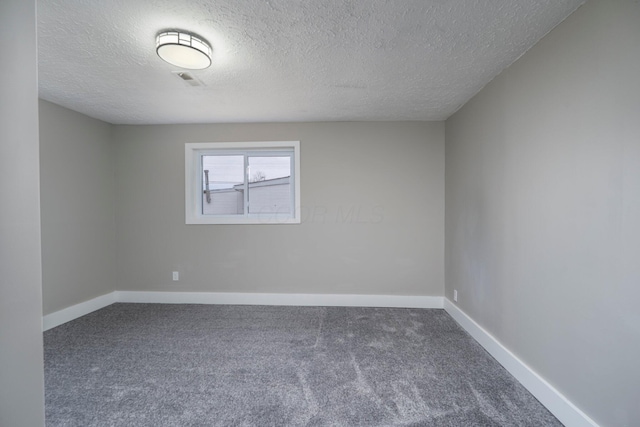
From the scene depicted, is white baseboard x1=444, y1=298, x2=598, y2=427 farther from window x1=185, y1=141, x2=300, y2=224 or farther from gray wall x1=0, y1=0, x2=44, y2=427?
gray wall x1=0, y1=0, x2=44, y2=427

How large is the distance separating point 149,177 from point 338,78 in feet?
9.29

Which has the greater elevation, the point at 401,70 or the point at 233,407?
the point at 401,70

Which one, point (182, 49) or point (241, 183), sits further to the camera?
point (241, 183)

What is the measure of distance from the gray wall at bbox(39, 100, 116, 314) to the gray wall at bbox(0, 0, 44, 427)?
2605 mm

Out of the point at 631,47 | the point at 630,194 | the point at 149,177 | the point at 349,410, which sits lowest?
the point at 349,410

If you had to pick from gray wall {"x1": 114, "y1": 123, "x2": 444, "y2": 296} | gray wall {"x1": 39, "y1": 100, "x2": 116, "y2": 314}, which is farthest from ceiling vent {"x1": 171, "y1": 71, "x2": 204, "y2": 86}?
gray wall {"x1": 39, "y1": 100, "x2": 116, "y2": 314}

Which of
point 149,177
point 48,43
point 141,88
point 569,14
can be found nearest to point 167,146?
point 149,177

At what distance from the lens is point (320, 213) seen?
343cm

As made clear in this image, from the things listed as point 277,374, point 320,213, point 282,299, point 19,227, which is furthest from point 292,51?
point 282,299

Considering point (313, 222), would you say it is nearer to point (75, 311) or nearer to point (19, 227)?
point (19, 227)

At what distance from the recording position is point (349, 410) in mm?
1654

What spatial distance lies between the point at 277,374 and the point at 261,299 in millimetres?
1511

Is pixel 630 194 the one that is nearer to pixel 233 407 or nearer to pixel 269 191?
pixel 233 407

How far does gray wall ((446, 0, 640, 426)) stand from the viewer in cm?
122
